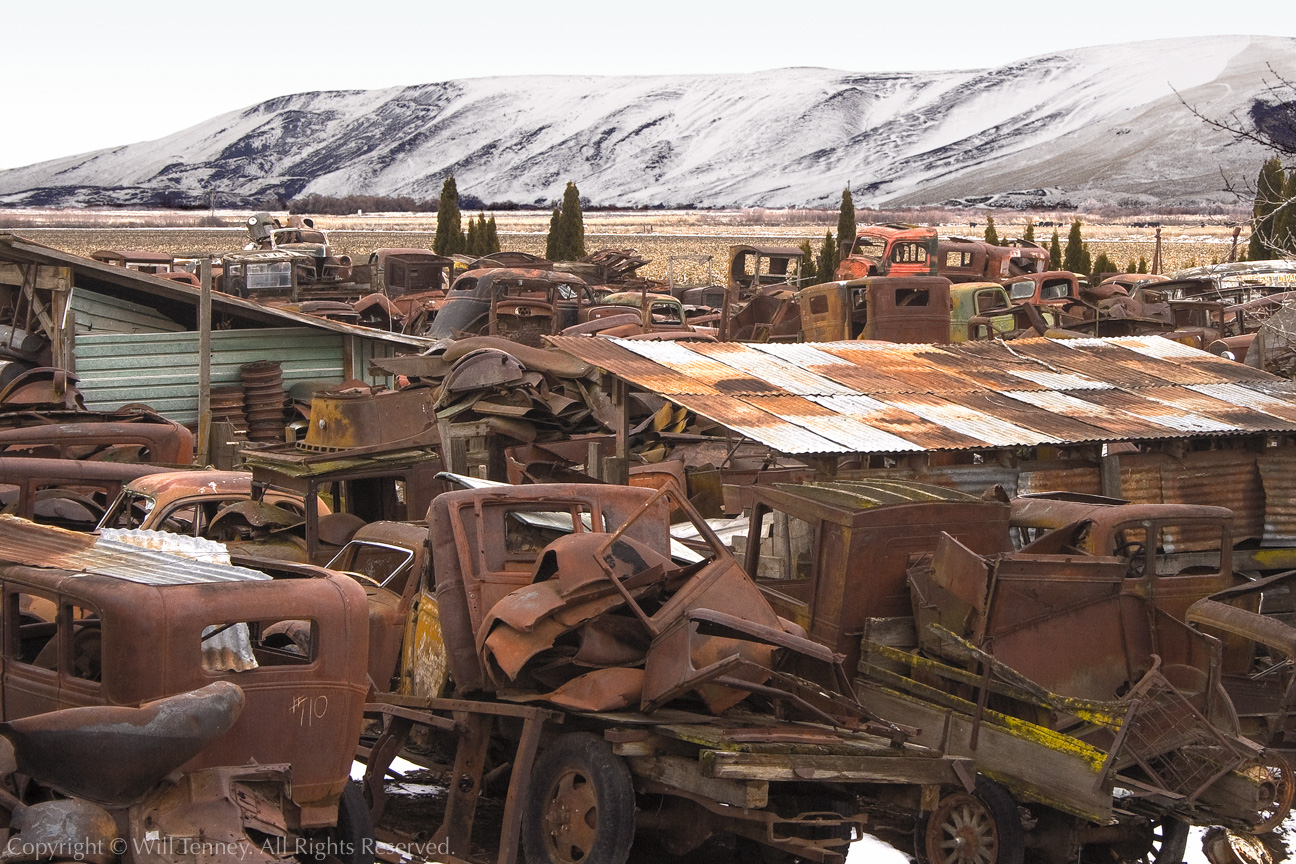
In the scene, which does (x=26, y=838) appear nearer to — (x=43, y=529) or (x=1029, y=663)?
(x=43, y=529)

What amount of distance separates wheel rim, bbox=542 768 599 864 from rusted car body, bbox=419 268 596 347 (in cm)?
1545

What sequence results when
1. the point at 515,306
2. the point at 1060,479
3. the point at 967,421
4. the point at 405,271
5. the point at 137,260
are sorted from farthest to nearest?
1. the point at 405,271
2. the point at 137,260
3. the point at 515,306
4. the point at 1060,479
5. the point at 967,421

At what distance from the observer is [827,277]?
3750 centimetres

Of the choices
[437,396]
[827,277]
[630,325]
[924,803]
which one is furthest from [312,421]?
[827,277]

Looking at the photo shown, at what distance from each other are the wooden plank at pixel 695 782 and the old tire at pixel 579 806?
0.38 feet

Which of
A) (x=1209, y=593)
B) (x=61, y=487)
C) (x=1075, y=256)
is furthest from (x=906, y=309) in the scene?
(x=1075, y=256)

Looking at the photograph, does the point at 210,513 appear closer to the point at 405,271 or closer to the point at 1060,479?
the point at 1060,479

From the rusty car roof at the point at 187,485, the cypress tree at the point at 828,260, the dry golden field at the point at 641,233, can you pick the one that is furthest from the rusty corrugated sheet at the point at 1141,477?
the dry golden field at the point at 641,233

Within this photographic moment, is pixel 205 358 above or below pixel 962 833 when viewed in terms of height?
above

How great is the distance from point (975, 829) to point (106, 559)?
4.65 metres

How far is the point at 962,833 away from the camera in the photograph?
25.5 ft

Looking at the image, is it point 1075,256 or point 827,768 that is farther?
point 1075,256

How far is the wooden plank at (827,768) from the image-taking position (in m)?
6.81

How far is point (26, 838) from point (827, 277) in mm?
33524
